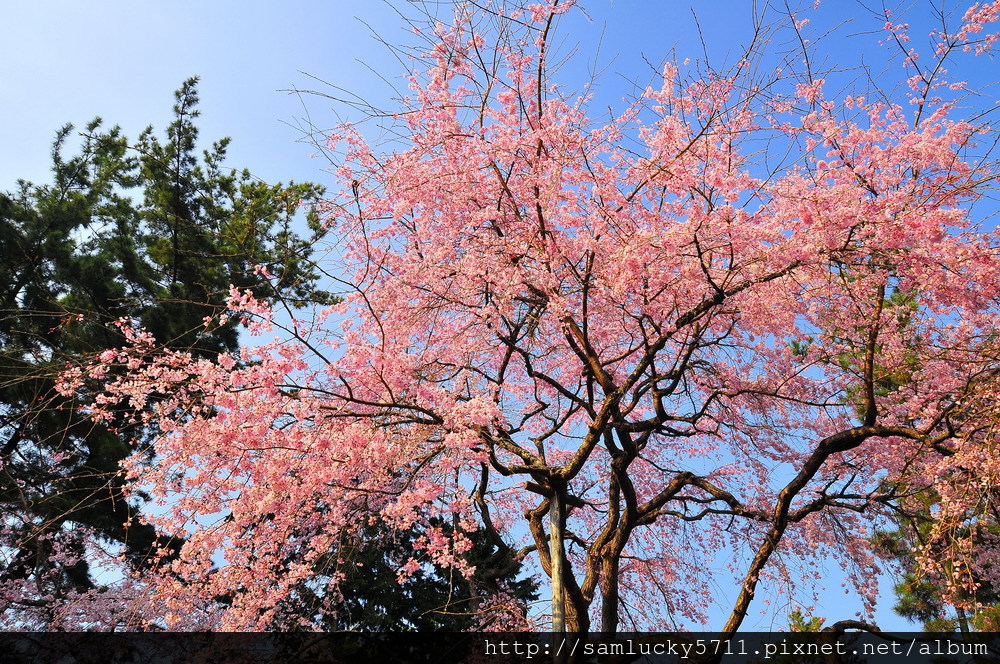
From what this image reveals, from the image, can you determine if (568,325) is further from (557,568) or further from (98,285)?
(98,285)

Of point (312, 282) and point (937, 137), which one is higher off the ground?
point (312, 282)

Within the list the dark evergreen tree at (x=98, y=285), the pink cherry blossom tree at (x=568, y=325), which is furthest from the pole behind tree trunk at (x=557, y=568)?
the dark evergreen tree at (x=98, y=285)

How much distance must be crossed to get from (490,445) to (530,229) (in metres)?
2.25

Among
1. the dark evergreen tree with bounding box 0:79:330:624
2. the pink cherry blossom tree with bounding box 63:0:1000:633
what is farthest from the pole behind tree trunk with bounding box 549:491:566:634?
the dark evergreen tree with bounding box 0:79:330:624

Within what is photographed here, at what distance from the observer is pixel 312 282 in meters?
15.1

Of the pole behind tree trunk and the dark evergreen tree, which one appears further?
the dark evergreen tree

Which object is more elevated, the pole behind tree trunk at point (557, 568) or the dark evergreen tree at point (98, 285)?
the dark evergreen tree at point (98, 285)

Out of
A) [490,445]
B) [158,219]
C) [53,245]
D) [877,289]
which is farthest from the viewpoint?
[158,219]

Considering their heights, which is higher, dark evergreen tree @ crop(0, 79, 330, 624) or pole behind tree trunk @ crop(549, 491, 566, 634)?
dark evergreen tree @ crop(0, 79, 330, 624)

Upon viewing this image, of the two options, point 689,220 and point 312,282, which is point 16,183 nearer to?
point 312,282

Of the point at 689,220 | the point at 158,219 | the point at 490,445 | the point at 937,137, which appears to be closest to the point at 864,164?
the point at 937,137

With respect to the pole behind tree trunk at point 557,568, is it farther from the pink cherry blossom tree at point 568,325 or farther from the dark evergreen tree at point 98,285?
the dark evergreen tree at point 98,285

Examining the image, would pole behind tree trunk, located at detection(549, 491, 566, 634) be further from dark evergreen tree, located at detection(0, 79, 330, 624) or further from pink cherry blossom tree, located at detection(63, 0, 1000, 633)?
dark evergreen tree, located at detection(0, 79, 330, 624)

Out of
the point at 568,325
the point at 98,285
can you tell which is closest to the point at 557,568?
the point at 568,325
